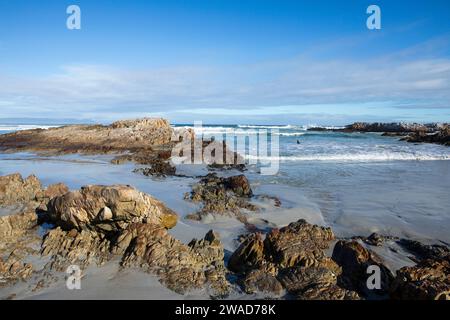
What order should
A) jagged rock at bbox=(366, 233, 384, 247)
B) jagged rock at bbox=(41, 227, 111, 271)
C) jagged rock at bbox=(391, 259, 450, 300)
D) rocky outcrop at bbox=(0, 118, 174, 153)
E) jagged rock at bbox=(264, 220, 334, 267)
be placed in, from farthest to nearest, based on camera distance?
Answer: 1. rocky outcrop at bbox=(0, 118, 174, 153)
2. jagged rock at bbox=(366, 233, 384, 247)
3. jagged rock at bbox=(41, 227, 111, 271)
4. jagged rock at bbox=(264, 220, 334, 267)
5. jagged rock at bbox=(391, 259, 450, 300)

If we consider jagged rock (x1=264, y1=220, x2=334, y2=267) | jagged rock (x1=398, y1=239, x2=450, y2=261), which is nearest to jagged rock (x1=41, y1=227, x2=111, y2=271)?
jagged rock (x1=264, y1=220, x2=334, y2=267)

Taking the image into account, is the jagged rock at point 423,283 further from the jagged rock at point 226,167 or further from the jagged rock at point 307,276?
the jagged rock at point 226,167

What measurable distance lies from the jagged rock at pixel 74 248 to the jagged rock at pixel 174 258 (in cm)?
26

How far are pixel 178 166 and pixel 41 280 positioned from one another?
1012cm

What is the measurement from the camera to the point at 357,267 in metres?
3.97

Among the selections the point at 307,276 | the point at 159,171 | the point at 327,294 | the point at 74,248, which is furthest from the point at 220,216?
the point at 159,171

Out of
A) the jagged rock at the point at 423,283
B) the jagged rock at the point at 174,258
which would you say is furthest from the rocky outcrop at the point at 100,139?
the jagged rock at the point at 423,283

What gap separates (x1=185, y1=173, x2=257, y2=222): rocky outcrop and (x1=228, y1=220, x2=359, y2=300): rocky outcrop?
217cm

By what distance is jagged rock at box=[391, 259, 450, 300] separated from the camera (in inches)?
123

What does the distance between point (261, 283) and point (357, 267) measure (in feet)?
4.03

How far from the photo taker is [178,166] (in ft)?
45.5

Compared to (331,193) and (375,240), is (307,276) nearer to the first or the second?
(375,240)

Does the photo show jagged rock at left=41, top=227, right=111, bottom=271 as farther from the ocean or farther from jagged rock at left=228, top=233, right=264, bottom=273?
jagged rock at left=228, top=233, right=264, bottom=273
